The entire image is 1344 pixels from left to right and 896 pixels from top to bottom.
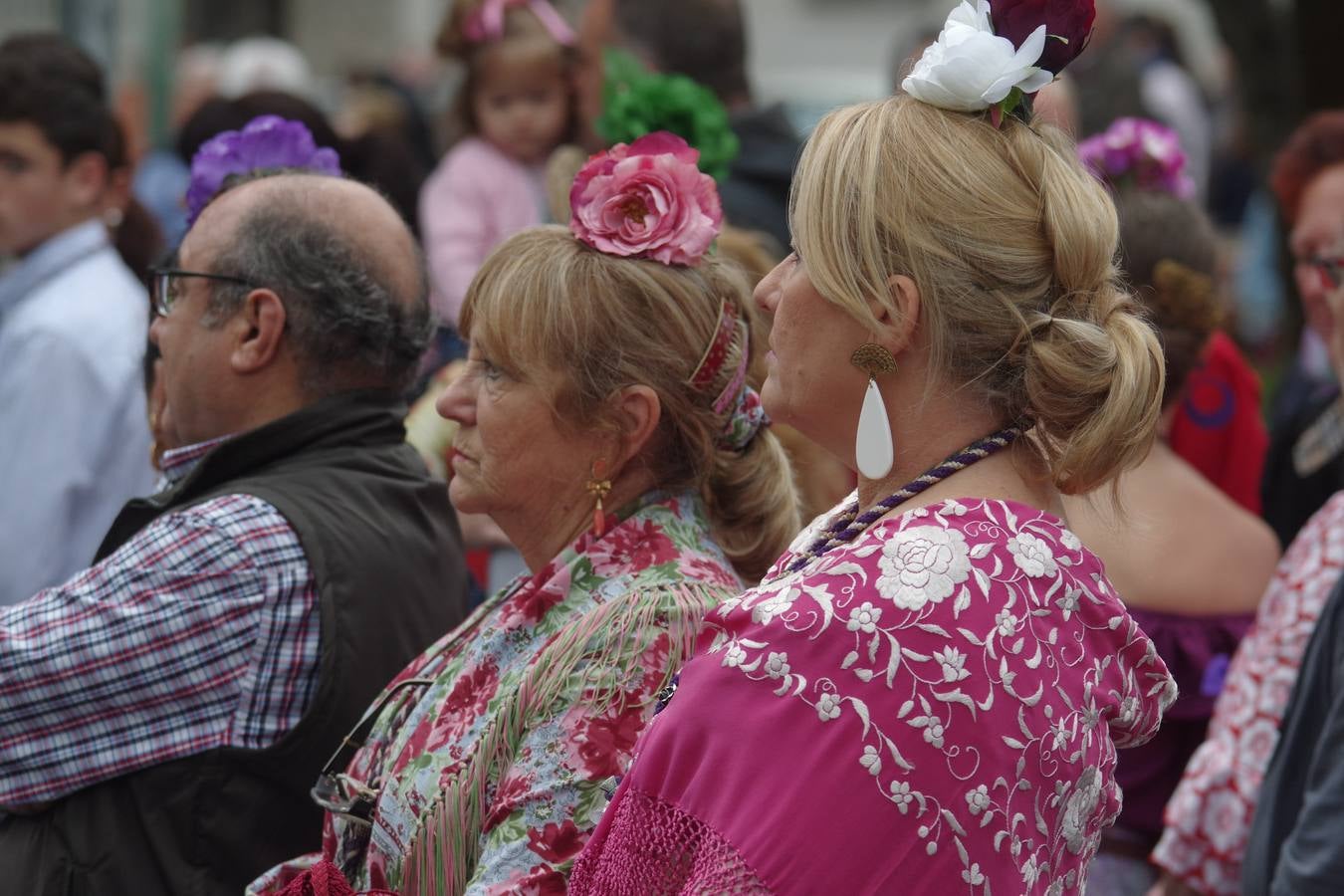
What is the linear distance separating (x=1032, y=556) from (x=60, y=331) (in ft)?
10.3

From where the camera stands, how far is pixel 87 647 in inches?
102

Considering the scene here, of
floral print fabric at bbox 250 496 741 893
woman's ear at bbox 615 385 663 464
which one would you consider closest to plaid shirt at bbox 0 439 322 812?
floral print fabric at bbox 250 496 741 893

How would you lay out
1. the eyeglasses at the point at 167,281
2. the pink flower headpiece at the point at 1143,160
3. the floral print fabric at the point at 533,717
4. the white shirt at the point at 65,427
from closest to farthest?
1. the floral print fabric at the point at 533,717
2. the eyeglasses at the point at 167,281
3. the white shirt at the point at 65,427
4. the pink flower headpiece at the point at 1143,160

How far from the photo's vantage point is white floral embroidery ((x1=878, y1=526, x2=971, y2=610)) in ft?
5.99

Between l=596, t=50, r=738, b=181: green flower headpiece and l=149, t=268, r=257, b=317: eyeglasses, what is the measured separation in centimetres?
92

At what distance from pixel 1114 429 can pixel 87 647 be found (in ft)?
5.37

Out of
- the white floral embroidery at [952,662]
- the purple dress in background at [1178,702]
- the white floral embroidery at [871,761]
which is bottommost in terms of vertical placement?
the purple dress in background at [1178,702]

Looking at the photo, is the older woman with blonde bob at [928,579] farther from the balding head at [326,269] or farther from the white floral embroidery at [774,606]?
the balding head at [326,269]

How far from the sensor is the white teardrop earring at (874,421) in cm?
200

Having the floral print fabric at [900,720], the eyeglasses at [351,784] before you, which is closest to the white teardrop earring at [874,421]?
the floral print fabric at [900,720]

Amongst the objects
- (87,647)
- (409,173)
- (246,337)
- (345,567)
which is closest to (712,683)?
(345,567)

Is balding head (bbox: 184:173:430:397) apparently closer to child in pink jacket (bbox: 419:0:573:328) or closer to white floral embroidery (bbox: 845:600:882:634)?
white floral embroidery (bbox: 845:600:882:634)

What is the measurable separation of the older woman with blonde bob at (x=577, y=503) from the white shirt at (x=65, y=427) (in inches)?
72.5

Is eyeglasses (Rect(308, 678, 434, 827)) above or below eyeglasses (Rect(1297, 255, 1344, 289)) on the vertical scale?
below
